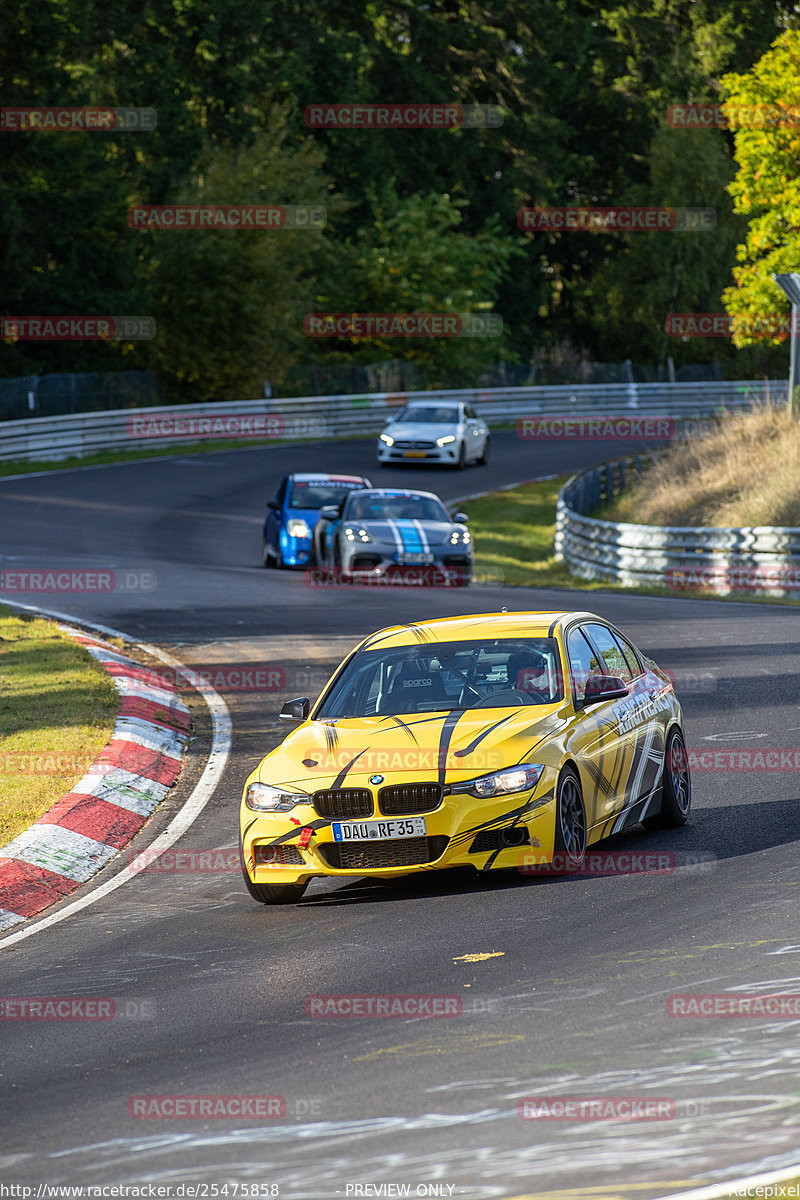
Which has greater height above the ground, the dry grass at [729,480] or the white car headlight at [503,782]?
the white car headlight at [503,782]

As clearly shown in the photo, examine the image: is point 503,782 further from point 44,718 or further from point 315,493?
point 315,493

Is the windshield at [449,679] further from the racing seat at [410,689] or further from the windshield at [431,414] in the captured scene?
the windshield at [431,414]

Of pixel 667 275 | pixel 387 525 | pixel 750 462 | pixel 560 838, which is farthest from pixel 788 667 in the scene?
pixel 667 275

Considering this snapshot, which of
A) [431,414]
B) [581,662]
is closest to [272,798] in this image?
[581,662]

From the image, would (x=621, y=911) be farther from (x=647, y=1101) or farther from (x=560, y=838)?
(x=647, y=1101)

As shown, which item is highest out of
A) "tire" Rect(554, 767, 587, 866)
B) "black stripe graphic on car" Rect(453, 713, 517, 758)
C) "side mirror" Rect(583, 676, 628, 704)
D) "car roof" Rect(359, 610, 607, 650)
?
"car roof" Rect(359, 610, 607, 650)

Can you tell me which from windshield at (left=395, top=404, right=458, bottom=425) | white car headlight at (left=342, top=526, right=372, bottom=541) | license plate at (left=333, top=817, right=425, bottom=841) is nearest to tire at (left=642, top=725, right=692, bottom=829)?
license plate at (left=333, top=817, right=425, bottom=841)

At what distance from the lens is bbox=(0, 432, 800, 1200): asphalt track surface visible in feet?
17.1

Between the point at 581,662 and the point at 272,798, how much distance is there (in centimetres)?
217

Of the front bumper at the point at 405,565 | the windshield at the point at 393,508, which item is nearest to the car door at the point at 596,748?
the front bumper at the point at 405,565

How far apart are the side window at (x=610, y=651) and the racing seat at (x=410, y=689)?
1227 millimetres

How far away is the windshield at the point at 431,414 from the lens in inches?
1733

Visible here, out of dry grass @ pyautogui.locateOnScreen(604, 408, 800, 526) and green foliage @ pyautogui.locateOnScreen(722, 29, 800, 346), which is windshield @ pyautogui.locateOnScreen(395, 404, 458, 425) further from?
dry grass @ pyautogui.locateOnScreen(604, 408, 800, 526)

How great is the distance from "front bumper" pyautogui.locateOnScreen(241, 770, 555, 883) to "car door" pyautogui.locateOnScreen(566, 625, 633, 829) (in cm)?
53
